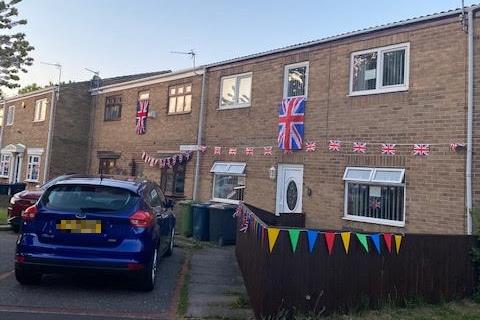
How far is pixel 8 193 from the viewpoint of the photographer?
19.6 m

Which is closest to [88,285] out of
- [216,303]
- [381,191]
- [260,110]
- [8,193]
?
[216,303]

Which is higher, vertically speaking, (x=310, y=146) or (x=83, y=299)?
(x=310, y=146)

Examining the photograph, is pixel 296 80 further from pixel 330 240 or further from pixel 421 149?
pixel 330 240

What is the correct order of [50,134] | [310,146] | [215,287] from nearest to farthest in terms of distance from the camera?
[215,287] → [310,146] → [50,134]

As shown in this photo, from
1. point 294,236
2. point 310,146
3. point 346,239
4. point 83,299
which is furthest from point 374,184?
point 83,299

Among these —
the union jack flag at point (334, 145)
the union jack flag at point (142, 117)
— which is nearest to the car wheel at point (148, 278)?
the union jack flag at point (334, 145)

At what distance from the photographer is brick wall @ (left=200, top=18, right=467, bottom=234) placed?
394 inches

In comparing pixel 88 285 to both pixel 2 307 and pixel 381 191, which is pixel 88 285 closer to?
pixel 2 307

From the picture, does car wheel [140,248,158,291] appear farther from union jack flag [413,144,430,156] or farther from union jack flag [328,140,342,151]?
union jack flag [328,140,342,151]

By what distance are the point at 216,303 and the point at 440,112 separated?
260 inches

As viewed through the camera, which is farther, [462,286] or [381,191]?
[381,191]

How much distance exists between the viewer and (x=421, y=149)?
10414 millimetres

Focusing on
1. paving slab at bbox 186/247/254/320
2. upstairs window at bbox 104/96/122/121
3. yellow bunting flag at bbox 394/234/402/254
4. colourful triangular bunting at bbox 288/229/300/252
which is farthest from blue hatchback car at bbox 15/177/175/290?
upstairs window at bbox 104/96/122/121

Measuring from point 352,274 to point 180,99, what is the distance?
42.7 feet
